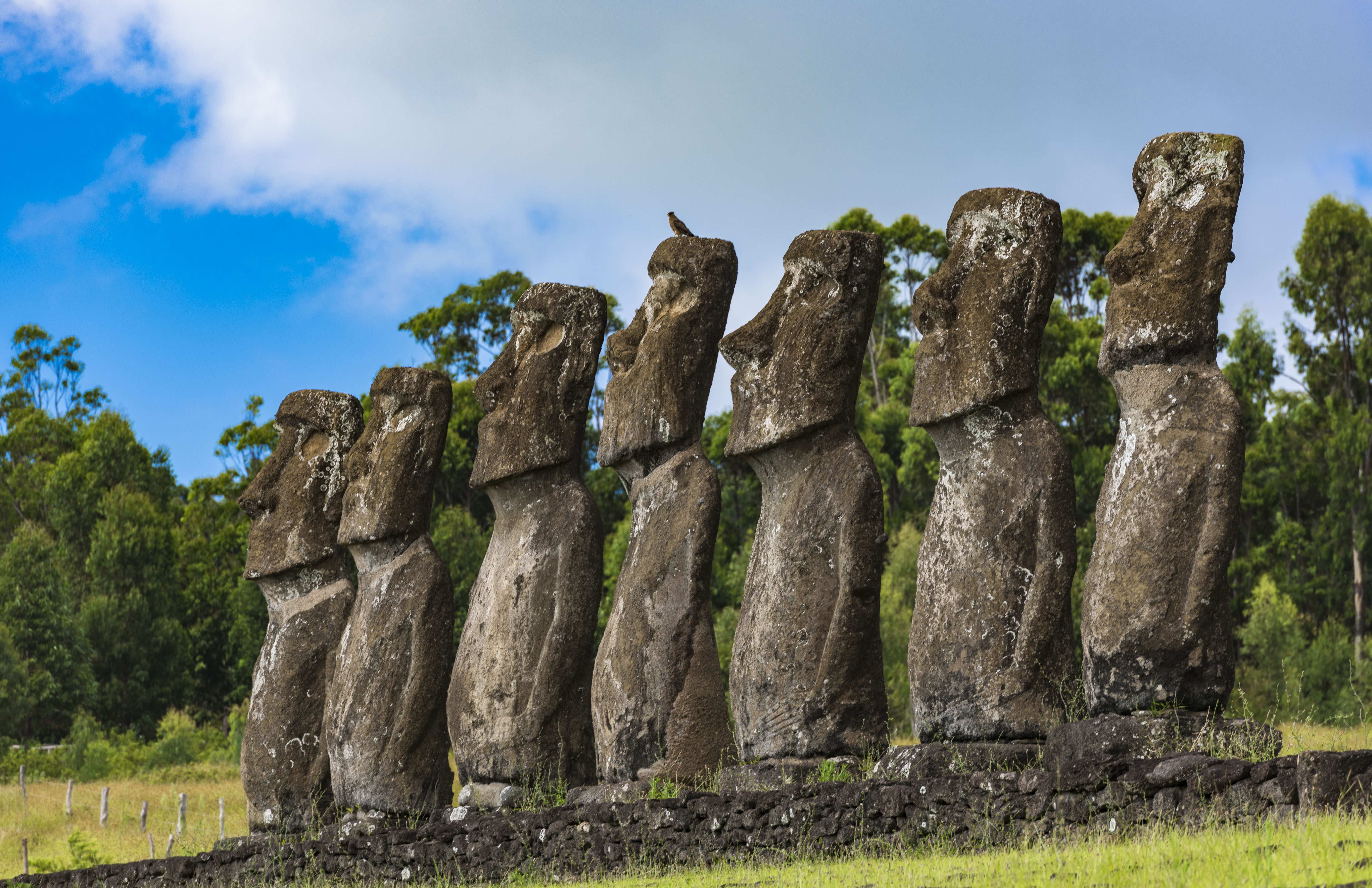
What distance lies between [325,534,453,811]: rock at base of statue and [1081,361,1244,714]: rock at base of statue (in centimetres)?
573

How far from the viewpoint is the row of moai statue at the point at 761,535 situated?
8742mm

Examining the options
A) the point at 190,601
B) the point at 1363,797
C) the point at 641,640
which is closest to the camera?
the point at 1363,797

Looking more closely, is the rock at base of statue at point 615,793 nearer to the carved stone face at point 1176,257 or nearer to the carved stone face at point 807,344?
the carved stone face at point 807,344

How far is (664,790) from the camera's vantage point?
10.2m

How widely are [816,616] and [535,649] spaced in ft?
8.75

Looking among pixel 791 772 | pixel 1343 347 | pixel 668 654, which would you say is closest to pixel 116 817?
pixel 668 654

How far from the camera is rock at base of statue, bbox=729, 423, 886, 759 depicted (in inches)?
386

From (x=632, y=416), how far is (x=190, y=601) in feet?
115

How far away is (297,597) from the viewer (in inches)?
533

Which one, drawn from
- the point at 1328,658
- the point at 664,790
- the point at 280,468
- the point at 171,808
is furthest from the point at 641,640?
the point at 1328,658

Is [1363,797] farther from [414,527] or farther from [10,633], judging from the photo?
[10,633]

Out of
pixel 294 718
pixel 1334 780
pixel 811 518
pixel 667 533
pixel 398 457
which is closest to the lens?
pixel 1334 780

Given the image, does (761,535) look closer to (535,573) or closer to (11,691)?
(535,573)

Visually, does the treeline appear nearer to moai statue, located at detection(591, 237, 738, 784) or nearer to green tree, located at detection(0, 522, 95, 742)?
green tree, located at detection(0, 522, 95, 742)
